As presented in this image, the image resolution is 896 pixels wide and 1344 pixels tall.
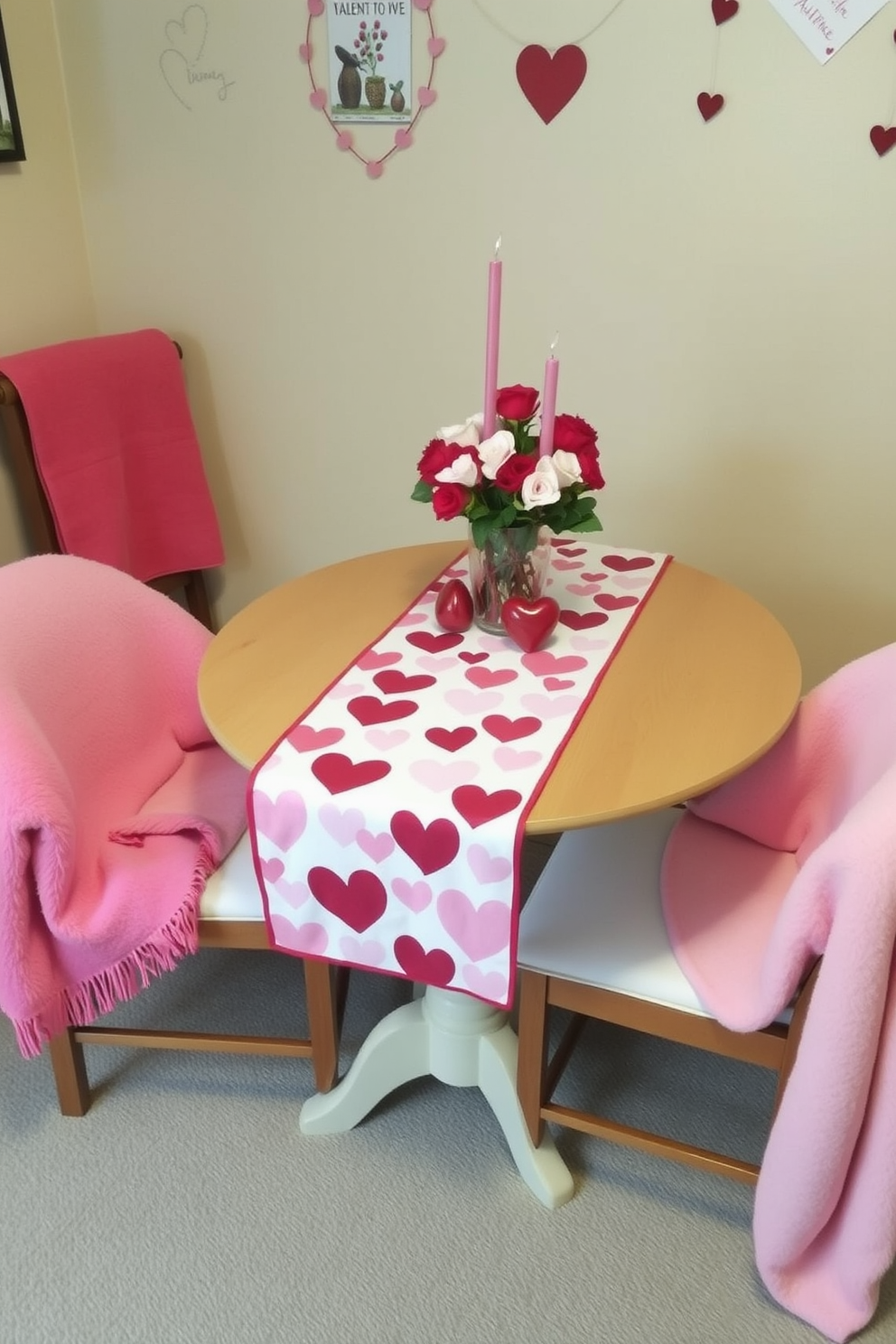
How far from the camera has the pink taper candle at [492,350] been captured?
4.40 ft

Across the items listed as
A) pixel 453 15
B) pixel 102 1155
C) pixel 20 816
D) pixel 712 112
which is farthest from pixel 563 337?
pixel 102 1155

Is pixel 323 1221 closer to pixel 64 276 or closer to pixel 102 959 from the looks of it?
pixel 102 959

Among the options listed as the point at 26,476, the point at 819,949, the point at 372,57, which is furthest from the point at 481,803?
the point at 372,57

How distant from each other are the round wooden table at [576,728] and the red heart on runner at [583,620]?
60mm

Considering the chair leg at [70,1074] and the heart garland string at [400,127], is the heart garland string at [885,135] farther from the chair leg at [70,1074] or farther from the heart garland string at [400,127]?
the chair leg at [70,1074]

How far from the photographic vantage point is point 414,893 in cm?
124

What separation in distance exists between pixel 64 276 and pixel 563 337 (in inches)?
42.8

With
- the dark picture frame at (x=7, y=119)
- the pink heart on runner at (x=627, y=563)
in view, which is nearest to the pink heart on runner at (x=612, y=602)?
the pink heart on runner at (x=627, y=563)

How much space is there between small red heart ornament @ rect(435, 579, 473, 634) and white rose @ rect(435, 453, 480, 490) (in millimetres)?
197

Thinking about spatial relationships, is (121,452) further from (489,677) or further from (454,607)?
(489,677)

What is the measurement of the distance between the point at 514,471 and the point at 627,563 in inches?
19.8

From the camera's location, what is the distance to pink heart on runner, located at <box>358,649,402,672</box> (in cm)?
147

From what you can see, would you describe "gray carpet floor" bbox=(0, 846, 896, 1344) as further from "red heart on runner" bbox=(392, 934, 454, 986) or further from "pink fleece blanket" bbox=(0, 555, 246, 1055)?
"red heart on runner" bbox=(392, 934, 454, 986)

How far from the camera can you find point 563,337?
1988 mm
